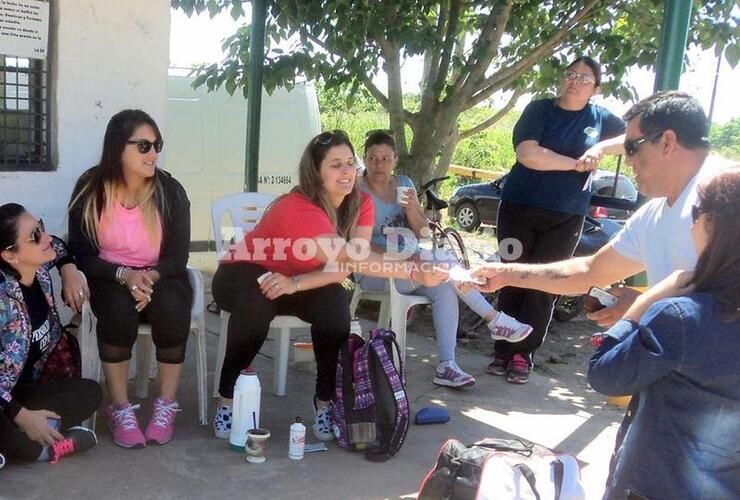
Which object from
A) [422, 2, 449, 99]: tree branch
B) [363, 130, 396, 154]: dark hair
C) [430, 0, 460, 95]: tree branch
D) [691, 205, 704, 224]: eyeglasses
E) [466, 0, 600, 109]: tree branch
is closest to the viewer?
[691, 205, 704, 224]: eyeglasses

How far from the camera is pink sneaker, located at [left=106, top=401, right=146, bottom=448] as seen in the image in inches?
141

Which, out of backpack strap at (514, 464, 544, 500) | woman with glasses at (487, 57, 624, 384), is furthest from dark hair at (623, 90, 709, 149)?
woman with glasses at (487, 57, 624, 384)

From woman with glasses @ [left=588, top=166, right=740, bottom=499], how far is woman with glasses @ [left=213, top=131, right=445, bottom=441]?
1.97 m

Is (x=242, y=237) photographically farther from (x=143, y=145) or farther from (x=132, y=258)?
(x=143, y=145)

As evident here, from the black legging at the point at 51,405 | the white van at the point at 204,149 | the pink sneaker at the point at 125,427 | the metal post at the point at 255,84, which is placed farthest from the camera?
the white van at the point at 204,149

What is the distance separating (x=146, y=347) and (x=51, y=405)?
35.8 inches

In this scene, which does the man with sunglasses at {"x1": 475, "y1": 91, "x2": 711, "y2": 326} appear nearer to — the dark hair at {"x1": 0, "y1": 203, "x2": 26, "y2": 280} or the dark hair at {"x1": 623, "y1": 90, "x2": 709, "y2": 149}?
the dark hair at {"x1": 623, "y1": 90, "x2": 709, "y2": 149}

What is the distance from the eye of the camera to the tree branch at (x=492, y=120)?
7.47 meters

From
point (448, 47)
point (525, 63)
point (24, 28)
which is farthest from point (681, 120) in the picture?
point (525, 63)

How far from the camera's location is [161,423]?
3.67 meters

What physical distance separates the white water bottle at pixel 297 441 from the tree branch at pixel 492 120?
426 cm

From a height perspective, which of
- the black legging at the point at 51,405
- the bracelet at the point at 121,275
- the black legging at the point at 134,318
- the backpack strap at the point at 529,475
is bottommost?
the black legging at the point at 51,405

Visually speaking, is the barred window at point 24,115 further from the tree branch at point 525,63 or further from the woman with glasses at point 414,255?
the tree branch at point 525,63

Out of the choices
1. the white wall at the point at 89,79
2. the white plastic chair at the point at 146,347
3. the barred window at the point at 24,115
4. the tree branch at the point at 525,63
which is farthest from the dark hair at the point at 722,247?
the tree branch at the point at 525,63
